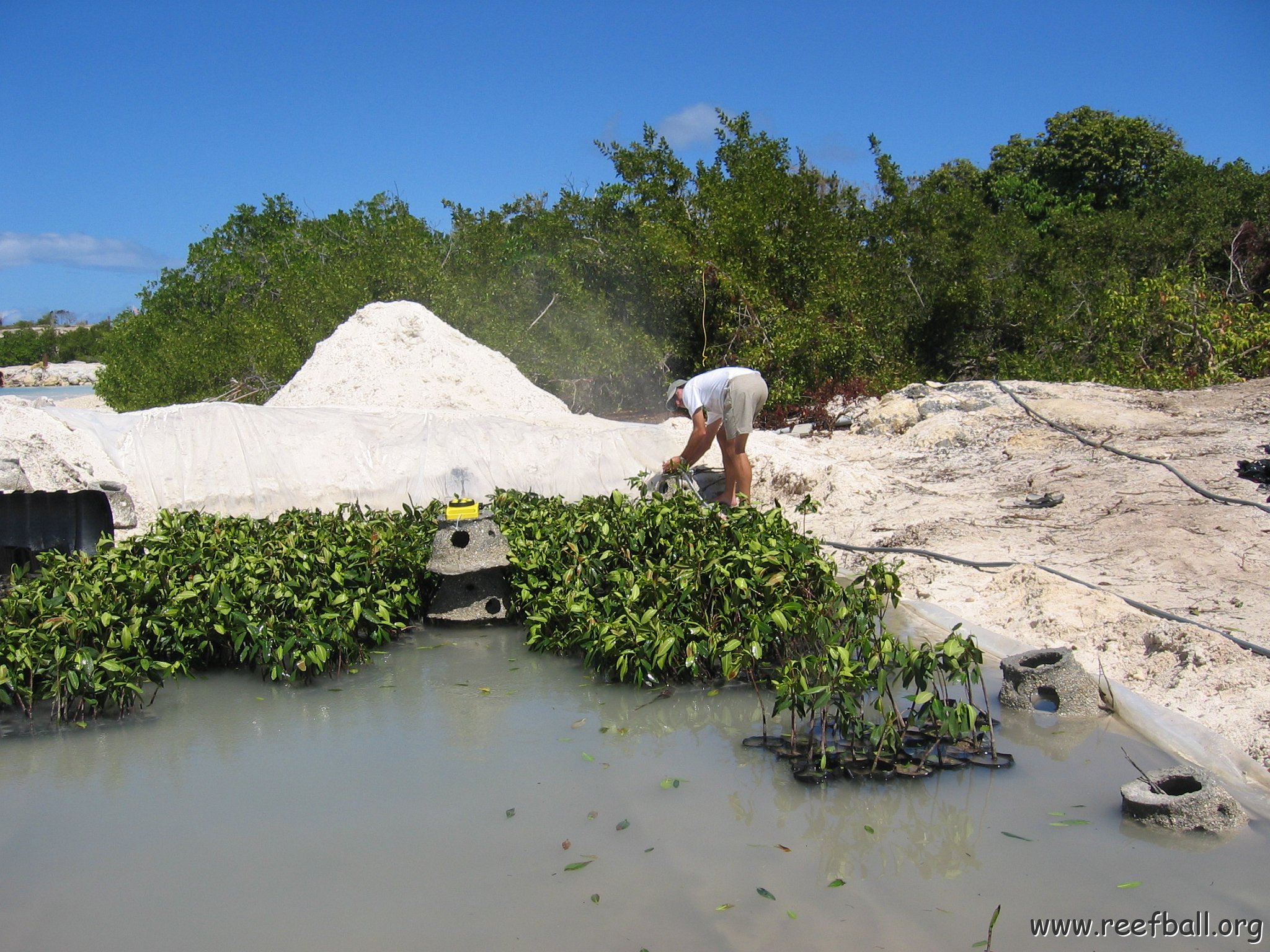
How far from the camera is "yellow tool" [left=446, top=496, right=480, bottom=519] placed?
5594 millimetres

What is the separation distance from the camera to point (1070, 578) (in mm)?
5258

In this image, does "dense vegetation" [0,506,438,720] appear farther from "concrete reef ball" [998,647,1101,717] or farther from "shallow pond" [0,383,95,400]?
"shallow pond" [0,383,95,400]

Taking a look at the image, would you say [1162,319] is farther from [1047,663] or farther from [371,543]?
[371,543]

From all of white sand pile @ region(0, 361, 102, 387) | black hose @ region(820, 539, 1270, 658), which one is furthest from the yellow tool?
white sand pile @ region(0, 361, 102, 387)

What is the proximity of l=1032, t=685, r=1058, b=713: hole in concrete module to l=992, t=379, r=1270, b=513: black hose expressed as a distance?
2.71m

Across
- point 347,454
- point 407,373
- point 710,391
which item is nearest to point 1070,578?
point 710,391

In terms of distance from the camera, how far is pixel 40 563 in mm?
5617

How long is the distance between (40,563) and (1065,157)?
26.8 metres

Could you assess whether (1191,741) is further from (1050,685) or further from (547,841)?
(547,841)

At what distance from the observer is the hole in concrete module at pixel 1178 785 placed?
3291 millimetres

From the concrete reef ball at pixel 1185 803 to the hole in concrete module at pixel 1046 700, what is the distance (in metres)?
0.78

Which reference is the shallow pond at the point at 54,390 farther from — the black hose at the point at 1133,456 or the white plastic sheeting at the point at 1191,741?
the white plastic sheeting at the point at 1191,741

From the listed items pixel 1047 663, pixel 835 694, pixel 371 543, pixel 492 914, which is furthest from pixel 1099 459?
pixel 492 914

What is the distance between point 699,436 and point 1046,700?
3.41 meters
